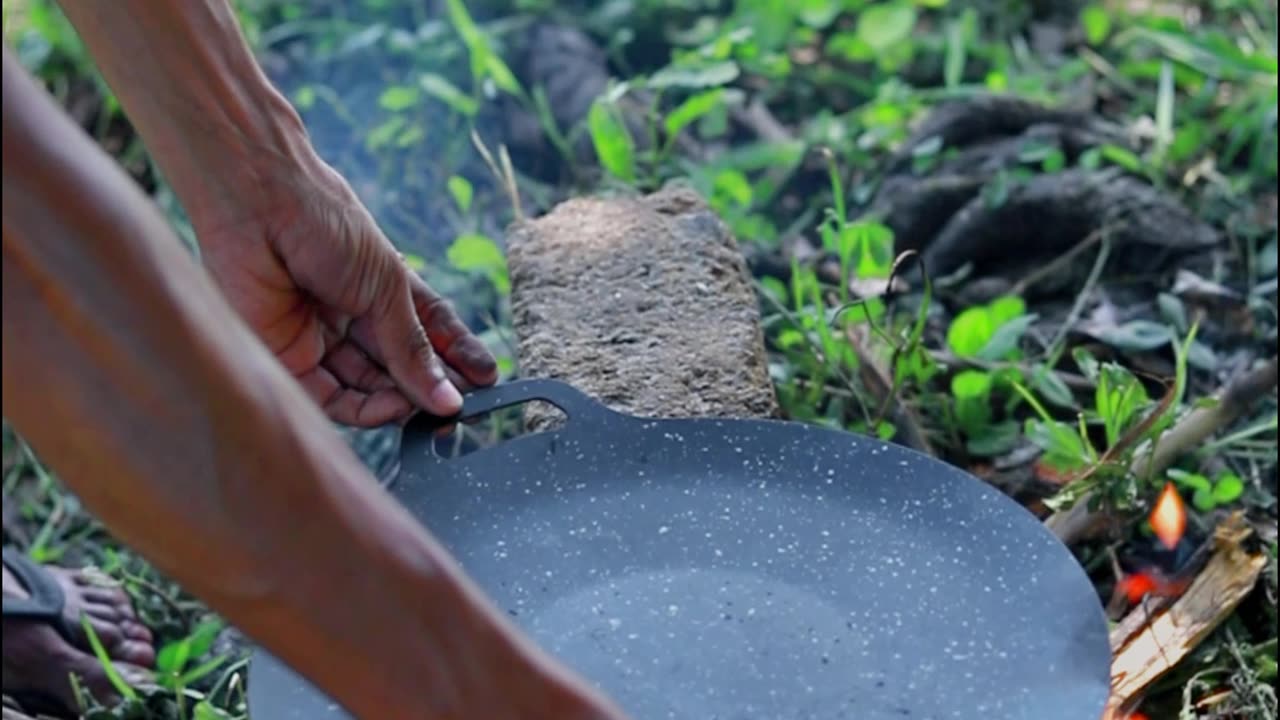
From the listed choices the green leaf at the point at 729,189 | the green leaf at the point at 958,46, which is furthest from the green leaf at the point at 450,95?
the green leaf at the point at 958,46

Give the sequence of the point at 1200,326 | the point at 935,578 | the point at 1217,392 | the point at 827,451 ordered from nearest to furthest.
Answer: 1. the point at 935,578
2. the point at 827,451
3. the point at 1217,392
4. the point at 1200,326

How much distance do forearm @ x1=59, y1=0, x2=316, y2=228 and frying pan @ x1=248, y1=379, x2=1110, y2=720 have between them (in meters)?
0.33

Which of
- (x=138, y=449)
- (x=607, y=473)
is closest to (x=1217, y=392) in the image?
(x=607, y=473)

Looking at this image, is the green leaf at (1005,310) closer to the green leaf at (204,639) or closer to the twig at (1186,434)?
the twig at (1186,434)

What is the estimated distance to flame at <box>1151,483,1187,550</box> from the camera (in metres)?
2.04

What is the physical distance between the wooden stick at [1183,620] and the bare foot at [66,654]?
1229 mm

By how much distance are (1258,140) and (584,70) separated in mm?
1209

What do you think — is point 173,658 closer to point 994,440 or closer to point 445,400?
point 445,400

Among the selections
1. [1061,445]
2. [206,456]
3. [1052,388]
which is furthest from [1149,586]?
[206,456]

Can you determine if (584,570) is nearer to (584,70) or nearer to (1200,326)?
(1200,326)

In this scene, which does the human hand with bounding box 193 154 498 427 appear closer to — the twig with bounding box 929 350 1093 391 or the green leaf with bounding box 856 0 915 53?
the twig with bounding box 929 350 1093 391

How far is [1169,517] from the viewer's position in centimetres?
205

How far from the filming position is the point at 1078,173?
2.69 m

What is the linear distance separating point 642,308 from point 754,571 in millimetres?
528
